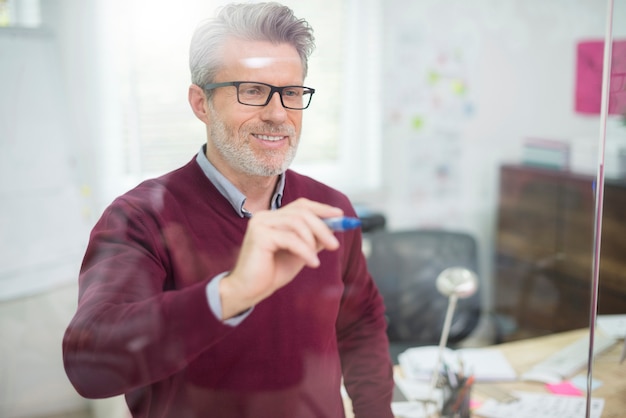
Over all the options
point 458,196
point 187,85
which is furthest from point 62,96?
point 458,196

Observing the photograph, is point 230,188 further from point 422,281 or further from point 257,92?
point 422,281

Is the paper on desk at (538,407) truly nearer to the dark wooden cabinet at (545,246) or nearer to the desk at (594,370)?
the desk at (594,370)

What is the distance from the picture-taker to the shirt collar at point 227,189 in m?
0.60

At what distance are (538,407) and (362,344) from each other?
21.8 inches

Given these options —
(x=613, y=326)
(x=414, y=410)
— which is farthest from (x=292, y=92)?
(x=613, y=326)

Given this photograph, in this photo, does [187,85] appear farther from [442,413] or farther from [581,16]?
[581,16]

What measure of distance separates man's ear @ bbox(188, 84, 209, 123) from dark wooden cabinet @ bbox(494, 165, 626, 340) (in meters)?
1.94

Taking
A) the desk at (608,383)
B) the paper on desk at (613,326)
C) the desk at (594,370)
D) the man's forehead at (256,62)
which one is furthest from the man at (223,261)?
the paper on desk at (613,326)

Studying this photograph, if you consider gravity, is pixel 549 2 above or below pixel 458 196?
above

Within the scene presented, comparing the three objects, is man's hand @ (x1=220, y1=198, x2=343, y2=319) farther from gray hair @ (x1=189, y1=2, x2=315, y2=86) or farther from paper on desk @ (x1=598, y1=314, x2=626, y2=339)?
paper on desk @ (x1=598, y1=314, x2=626, y2=339)

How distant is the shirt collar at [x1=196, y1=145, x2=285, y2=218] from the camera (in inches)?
23.6

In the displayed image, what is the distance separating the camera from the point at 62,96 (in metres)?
0.66

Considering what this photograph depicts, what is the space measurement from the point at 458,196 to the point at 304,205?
225 centimetres

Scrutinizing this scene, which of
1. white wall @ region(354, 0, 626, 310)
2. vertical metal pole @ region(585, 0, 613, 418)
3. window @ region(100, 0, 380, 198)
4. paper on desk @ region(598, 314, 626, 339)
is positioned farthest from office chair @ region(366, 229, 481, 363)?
window @ region(100, 0, 380, 198)
